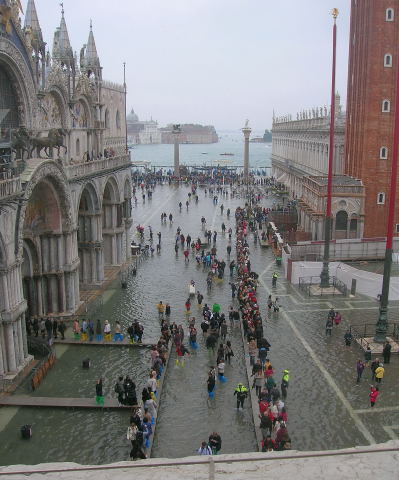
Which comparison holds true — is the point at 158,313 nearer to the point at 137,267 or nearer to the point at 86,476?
the point at 137,267

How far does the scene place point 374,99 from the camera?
39.5 m

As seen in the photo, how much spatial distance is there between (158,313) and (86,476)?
821 inches

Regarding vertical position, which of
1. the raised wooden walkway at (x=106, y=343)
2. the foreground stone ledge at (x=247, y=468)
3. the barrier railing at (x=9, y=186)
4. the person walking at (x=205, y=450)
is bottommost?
the raised wooden walkway at (x=106, y=343)

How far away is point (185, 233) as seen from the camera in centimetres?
4716

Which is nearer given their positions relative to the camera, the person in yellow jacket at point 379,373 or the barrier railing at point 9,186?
the barrier railing at point 9,186

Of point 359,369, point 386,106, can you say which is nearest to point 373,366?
point 359,369

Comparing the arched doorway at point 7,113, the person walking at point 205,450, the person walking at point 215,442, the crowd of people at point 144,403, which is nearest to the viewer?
the person walking at point 205,450

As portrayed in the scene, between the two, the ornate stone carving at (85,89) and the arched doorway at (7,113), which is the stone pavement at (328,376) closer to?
the arched doorway at (7,113)

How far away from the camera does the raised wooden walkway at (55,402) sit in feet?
56.6

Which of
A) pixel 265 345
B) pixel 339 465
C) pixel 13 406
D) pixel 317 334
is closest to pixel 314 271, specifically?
pixel 317 334

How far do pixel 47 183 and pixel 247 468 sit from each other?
18500 mm

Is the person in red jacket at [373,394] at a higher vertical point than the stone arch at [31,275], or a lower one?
lower

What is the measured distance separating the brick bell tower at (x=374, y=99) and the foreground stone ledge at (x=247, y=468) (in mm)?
36946

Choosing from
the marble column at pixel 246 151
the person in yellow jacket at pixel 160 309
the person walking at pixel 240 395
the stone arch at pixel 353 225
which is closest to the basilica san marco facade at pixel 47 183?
the person in yellow jacket at pixel 160 309
